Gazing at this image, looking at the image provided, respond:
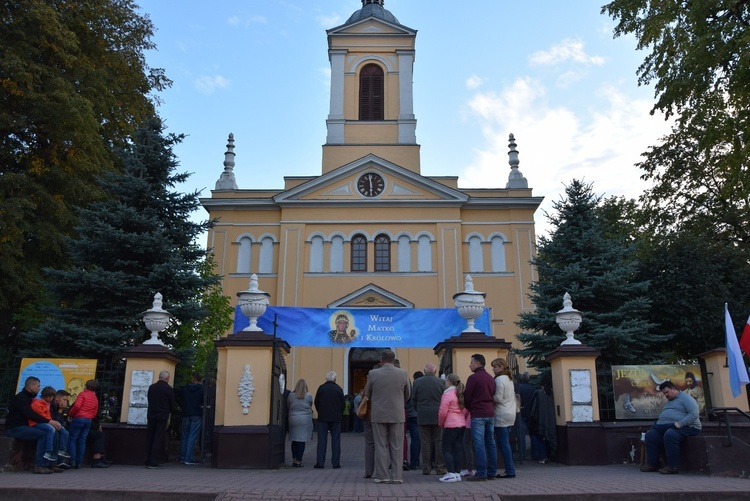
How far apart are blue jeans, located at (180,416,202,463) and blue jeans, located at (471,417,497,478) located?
5646 mm

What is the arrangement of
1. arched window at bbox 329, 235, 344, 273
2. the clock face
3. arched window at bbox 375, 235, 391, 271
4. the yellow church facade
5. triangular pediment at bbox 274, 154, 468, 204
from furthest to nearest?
the clock face < triangular pediment at bbox 274, 154, 468, 204 < arched window at bbox 375, 235, 391, 271 < arched window at bbox 329, 235, 344, 273 < the yellow church facade

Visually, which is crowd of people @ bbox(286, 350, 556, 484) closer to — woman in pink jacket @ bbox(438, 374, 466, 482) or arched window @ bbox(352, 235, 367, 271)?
Result: woman in pink jacket @ bbox(438, 374, 466, 482)

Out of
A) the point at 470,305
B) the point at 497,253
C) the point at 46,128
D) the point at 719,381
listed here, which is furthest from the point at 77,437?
the point at 497,253

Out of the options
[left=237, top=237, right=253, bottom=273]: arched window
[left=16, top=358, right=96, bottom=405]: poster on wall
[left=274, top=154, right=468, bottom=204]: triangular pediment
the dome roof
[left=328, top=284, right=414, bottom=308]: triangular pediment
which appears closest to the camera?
[left=16, top=358, right=96, bottom=405]: poster on wall

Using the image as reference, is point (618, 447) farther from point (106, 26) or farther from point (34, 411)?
point (106, 26)

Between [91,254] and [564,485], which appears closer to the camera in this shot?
[564,485]

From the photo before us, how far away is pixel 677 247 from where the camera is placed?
62.9 ft

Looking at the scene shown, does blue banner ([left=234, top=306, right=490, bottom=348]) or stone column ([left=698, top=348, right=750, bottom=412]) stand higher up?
blue banner ([left=234, top=306, right=490, bottom=348])

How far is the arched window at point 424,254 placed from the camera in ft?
92.7

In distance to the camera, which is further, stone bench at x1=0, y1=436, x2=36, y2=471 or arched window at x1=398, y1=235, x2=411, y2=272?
arched window at x1=398, y1=235, x2=411, y2=272

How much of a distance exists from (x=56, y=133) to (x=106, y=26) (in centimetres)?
534

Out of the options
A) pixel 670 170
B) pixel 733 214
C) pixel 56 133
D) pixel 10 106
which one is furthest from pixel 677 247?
pixel 10 106

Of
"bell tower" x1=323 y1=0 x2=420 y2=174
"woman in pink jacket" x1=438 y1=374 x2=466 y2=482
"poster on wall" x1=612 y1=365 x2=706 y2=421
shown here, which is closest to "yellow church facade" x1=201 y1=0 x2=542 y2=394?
"bell tower" x1=323 y1=0 x2=420 y2=174

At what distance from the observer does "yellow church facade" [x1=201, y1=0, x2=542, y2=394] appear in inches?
1088
